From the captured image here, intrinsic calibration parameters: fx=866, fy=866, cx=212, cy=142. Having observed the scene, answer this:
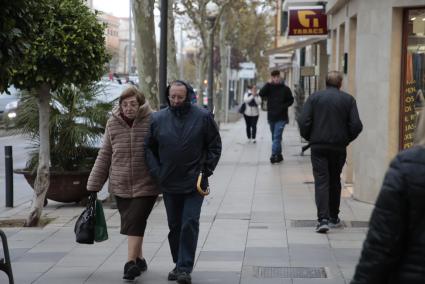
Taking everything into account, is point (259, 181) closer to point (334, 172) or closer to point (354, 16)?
point (354, 16)

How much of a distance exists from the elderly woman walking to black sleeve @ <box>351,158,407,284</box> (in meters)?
3.93

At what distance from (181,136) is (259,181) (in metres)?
8.06

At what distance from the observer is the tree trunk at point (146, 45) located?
1327 cm

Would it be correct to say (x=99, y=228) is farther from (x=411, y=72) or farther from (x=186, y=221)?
(x=411, y=72)

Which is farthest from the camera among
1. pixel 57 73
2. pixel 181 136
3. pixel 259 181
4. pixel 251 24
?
pixel 251 24

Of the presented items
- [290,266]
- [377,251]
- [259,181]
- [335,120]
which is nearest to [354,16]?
[259,181]

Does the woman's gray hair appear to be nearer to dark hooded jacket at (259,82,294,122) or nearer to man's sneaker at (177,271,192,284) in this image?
man's sneaker at (177,271,192,284)

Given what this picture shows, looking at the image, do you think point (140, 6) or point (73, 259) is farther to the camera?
point (140, 6)

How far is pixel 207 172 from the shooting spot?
6.93 metres

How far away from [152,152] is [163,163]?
164mm

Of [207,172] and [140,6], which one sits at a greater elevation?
[140,6]

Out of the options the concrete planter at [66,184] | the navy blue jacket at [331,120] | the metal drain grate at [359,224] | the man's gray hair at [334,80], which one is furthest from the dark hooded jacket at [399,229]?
the concrete planter at [66,184]

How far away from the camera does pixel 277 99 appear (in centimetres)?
1825

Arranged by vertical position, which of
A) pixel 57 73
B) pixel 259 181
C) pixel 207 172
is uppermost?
pixel 57 73
